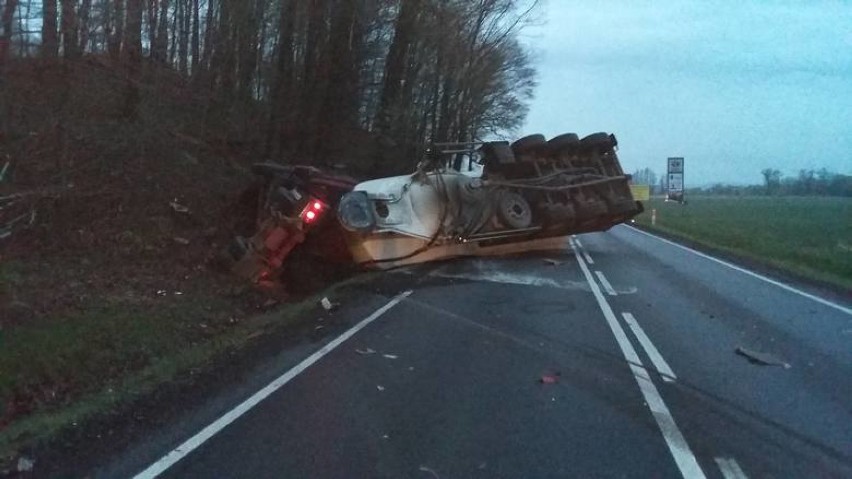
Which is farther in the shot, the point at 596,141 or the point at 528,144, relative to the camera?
the point at 596,141

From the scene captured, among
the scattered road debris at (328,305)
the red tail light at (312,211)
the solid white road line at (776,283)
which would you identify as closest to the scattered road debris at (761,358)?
the solid white road line at (776,283)

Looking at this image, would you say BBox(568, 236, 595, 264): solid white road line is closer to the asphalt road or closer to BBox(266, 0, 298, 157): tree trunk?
the asphalt road

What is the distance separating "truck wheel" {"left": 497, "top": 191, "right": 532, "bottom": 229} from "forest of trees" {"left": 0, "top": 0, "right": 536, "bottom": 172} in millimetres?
7482

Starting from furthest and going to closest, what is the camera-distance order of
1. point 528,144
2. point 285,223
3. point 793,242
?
point 793,242 → point 528,144 → point 285,223

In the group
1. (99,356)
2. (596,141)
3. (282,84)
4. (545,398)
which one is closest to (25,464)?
(99,356)

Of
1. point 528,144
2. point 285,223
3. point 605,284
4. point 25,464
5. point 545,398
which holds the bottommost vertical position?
point 25,464

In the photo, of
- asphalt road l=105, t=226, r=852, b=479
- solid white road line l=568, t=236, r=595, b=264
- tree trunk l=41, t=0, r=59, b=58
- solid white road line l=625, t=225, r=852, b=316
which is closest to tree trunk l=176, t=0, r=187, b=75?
tree trunk l=41, t=0, r=59, b=58

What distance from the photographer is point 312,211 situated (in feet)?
48.1

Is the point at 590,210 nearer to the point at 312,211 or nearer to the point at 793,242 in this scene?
the point at 312,211

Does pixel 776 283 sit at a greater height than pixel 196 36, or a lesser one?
lesser

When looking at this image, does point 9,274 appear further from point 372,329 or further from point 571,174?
point 571,174

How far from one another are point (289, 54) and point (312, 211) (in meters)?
13.2

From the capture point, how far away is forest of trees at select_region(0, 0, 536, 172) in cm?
1652

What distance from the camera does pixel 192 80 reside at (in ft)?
76.1
